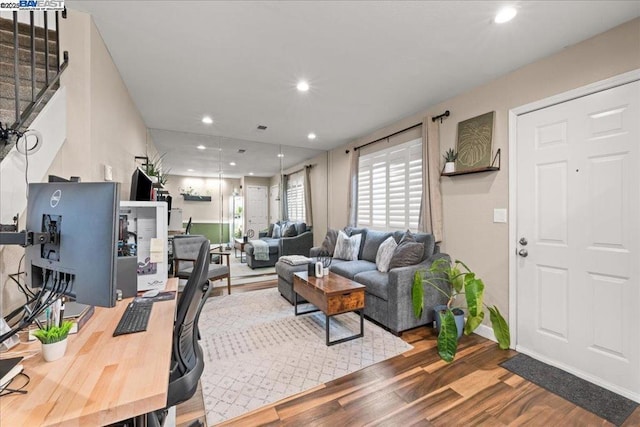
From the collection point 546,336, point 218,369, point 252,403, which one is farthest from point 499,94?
point 218,369

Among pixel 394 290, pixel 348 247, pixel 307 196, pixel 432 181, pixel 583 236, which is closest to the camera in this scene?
pixel 583 236

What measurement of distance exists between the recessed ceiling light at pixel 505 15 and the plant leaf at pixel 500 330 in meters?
2.34

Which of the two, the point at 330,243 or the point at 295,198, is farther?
the point at 295,198

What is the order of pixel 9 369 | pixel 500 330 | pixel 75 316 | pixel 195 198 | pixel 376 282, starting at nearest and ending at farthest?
pixel 9 369 < pixel 75 316 < pixel 500 330 < pixel 376 282 < pixel 195 198

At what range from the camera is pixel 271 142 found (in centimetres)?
485

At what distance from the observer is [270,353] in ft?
7.70

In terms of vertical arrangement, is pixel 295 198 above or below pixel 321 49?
below

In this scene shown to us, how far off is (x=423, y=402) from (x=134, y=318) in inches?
72.0

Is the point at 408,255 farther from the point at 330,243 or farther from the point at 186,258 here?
the point at 186,258

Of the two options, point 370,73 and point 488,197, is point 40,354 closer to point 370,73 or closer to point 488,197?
point 370,73

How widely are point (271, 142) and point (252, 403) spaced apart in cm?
406

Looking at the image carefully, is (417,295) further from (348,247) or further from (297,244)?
(297,244)

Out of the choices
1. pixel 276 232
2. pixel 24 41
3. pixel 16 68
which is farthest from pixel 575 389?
pixel 24 41

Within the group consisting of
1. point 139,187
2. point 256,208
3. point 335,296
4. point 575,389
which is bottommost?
point 575,389
